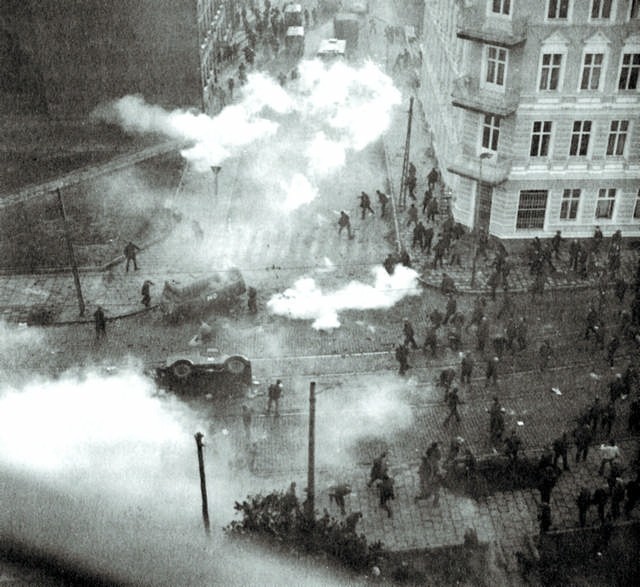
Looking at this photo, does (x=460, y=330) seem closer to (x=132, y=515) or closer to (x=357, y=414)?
(x=357, y=414)

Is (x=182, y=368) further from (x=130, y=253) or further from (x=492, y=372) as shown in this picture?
(x=492, y=372)

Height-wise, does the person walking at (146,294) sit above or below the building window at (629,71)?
below

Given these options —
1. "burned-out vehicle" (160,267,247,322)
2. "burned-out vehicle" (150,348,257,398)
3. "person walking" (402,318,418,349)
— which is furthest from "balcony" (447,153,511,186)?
"burned-out vehicle" (150,348,257,398)

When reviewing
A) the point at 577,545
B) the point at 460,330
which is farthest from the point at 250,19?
the point at 577,545

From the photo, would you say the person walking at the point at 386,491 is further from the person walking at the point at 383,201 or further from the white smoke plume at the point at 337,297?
the person walking at the point at 383,201

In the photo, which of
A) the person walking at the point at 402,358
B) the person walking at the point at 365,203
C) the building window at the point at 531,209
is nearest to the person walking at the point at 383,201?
the person walking at the point at 365,203

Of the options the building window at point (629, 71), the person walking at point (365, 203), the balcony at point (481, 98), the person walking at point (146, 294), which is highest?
the building window at point (629, 71)
